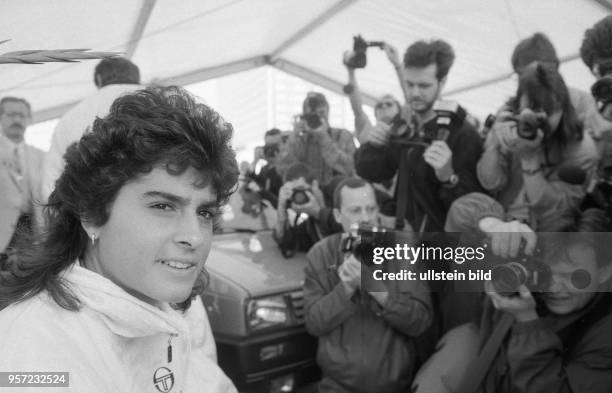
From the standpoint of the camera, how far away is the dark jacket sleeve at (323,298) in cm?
239

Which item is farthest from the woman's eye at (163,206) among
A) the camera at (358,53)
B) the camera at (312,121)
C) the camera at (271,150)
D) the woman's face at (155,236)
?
the camera at (271,150)

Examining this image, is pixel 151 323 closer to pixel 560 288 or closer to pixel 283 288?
pixel 560 288

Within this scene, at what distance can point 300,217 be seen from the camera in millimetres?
3494

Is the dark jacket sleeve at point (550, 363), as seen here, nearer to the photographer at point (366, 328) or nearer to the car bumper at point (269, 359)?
the photographer at point (366, 328)

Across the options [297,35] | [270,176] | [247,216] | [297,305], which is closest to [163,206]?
[297,305]

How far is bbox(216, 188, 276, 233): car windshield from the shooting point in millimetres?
3971

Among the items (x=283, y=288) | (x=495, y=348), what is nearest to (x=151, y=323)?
(x=495, y=348)

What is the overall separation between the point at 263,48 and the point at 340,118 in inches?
79.8

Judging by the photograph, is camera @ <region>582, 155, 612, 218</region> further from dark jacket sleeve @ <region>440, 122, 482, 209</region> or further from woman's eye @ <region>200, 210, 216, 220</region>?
woman's eye @ <region>200, 210, 216, 220</region>

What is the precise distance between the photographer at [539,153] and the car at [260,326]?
1.13m

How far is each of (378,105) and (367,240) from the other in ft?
6.67

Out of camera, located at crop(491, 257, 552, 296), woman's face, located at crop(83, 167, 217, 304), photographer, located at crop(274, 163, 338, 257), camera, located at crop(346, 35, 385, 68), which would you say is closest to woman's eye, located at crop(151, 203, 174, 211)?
woman's face, located at crop(83, 167, 217, 304)

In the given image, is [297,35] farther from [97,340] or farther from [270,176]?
[97,340]

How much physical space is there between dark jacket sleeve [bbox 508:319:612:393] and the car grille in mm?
1343
